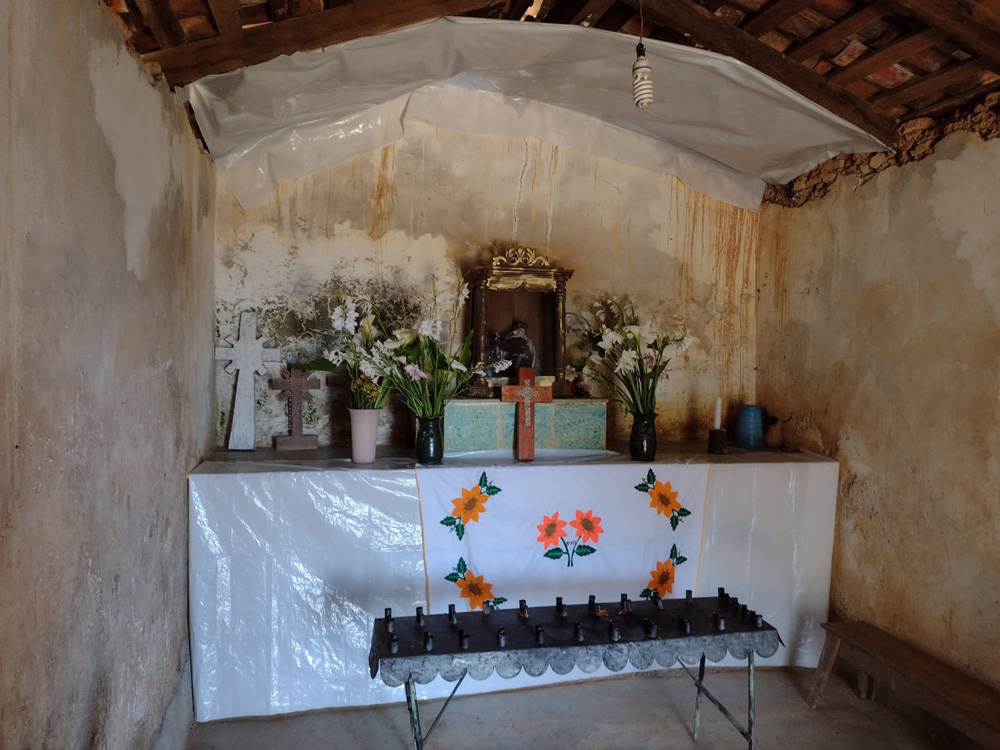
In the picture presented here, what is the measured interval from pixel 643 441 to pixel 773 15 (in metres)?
1.73

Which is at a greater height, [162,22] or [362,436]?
[162,22]

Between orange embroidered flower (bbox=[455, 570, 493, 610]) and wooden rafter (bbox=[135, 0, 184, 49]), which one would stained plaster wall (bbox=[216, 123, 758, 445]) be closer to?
orange embroidered flower (bbox=[455, 570, 493, 610])

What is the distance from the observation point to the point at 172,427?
219 centimetres

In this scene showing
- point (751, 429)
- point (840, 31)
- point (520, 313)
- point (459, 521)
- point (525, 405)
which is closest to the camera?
point (840, 31)

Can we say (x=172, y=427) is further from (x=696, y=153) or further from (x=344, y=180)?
(x=696, y=153)

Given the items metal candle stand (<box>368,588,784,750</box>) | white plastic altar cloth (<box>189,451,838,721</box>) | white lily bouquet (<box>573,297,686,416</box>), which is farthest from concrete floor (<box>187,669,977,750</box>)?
white lily bouquet (<box>573,297,686,416</box>)

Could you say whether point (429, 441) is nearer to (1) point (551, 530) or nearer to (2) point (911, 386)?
(1) point (551, 530)

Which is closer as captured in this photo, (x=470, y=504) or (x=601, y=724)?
(x=601, y=724)

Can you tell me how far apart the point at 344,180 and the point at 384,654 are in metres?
2.23

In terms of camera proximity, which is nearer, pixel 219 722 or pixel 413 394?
pixel 219 722

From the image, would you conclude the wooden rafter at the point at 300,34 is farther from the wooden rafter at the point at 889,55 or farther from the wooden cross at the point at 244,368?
the wooden rafter at the point at 889,55

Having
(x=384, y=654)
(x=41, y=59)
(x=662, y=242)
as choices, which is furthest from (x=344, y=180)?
(x=384, y=654)

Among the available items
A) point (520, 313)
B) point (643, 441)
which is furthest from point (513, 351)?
point (643, 441)

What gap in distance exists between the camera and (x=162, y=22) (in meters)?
1.80
